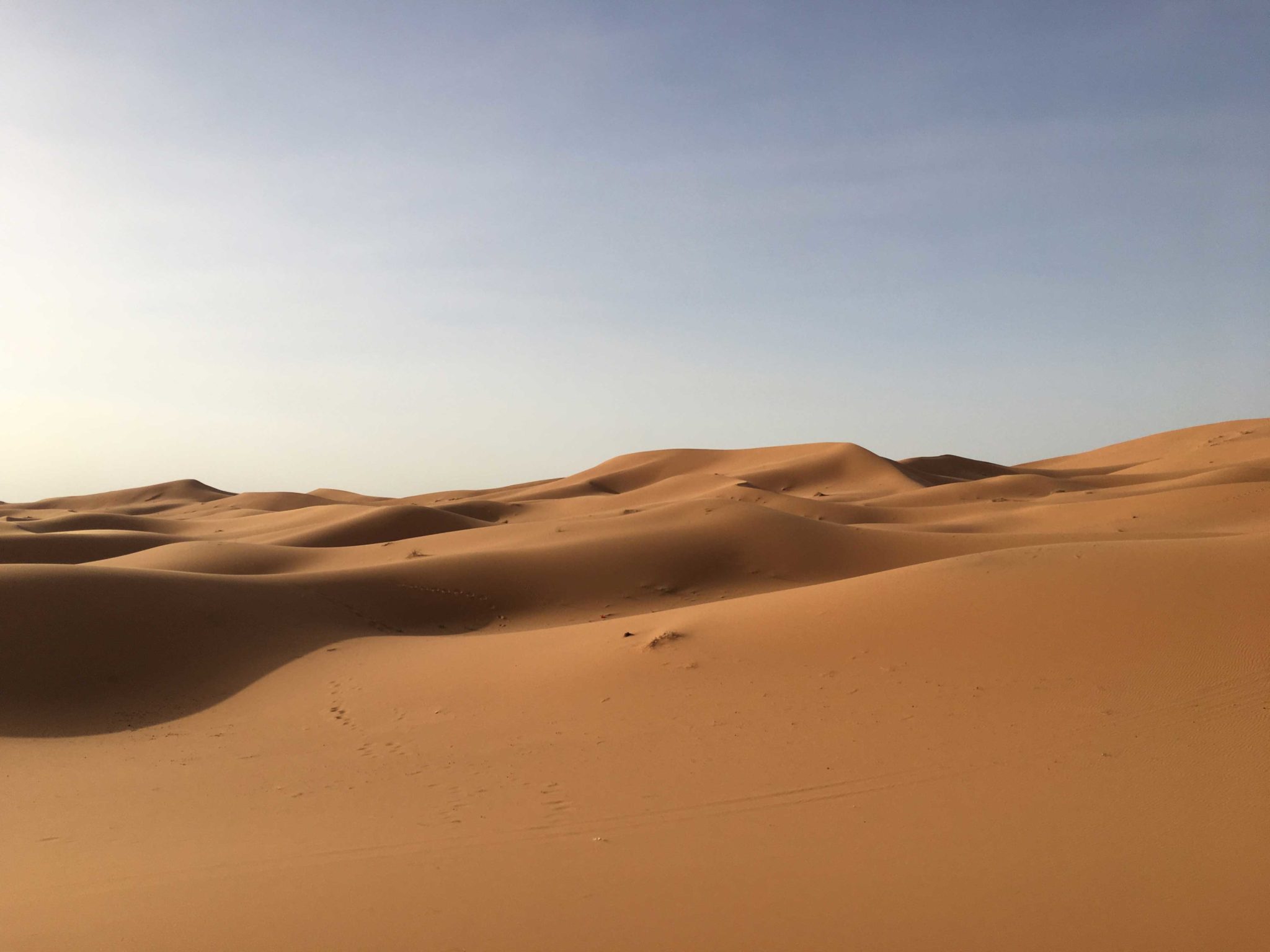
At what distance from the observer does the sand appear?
460 cm

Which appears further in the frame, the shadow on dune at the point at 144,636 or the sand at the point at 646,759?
the shadow on dune at the point at 144,636

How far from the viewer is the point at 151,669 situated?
12031mm

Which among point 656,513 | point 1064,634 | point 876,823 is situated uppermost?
point 656,513

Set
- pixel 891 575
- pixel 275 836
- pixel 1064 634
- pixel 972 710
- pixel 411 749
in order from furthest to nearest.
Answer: pixel 891 575
pixel 1064 634
pixel 411 749
pixel 972 710
pixel 275 836

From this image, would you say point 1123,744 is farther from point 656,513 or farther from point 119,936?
point 656,513

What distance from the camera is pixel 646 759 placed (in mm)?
7082

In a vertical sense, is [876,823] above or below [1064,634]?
below

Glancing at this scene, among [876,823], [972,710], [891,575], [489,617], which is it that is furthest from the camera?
[489,617]

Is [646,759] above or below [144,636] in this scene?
below

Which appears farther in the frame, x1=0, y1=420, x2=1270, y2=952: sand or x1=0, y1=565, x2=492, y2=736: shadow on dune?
x1=0, y1=565, x2=492, y2=736: shadow on dune

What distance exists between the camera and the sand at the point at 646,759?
4598 mm

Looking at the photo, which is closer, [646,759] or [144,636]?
[646,759]

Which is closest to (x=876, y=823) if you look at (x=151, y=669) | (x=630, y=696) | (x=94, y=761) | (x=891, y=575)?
(x=630, y=696)

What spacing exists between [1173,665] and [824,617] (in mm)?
3429
